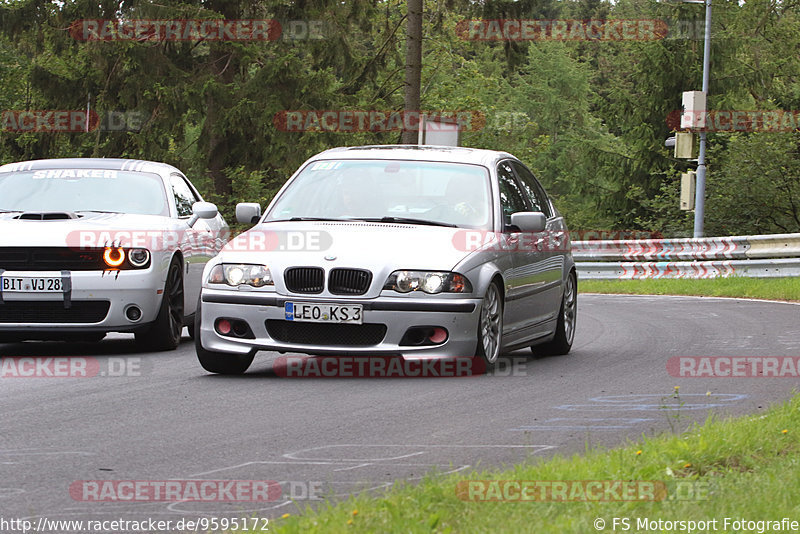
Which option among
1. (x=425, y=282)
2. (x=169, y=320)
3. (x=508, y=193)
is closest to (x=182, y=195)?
(x=169, y=320)

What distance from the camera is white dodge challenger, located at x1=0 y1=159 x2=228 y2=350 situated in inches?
429

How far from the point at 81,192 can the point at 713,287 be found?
15172 mm

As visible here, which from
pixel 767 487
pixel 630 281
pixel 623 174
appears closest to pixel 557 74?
pixel 623 174

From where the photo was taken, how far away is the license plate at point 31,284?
10852mm

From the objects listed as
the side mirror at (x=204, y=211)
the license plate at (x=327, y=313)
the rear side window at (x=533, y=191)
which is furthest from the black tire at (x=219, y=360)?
the rear side window at (x=533, y=191)

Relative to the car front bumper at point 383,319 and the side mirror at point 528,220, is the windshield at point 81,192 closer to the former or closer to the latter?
the car front bumper at point 383,319

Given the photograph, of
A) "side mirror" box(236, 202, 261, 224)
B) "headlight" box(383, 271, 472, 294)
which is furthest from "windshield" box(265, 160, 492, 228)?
"headlight" box(383, 271, 472, 294)

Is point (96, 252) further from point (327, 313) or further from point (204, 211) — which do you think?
point (327, 313)

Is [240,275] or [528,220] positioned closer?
[240,275]

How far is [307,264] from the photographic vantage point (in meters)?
9.20

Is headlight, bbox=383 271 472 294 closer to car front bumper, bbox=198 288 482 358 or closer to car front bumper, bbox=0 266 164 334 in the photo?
car front bumper, bbox=198 288 482 358

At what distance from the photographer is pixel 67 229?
11.2 meters

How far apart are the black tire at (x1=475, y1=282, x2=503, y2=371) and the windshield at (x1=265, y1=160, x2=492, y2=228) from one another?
0.63 m

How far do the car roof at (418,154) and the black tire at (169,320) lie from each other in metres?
1.79
